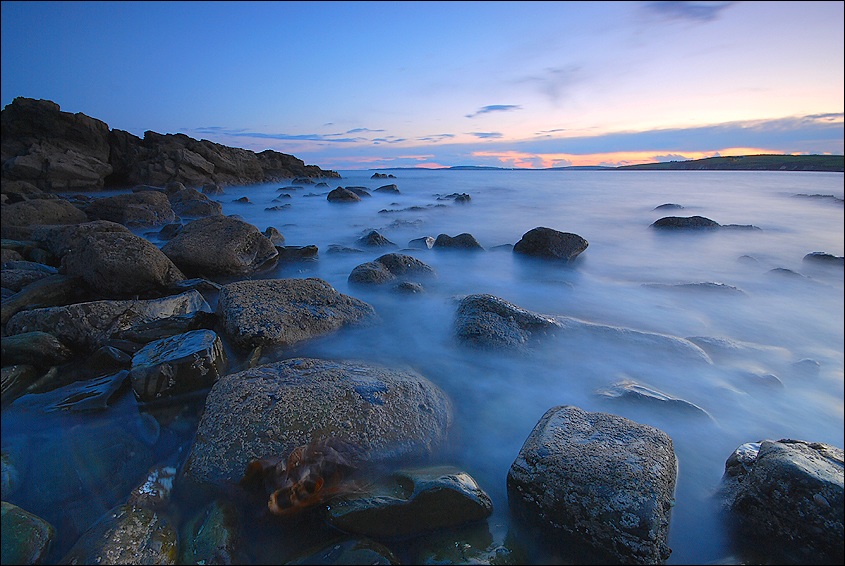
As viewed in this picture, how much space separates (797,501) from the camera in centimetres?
171

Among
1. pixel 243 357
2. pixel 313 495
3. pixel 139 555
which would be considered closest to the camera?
pixel 139 555

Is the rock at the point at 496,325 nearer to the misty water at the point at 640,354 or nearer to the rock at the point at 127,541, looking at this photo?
the misty water at the point at 640,354

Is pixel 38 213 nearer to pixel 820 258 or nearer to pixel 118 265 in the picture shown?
pixel 118 265

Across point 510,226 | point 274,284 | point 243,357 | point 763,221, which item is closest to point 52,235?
point 274,284

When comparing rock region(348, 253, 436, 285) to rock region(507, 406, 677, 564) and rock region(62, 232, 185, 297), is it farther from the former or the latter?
rock region(507, 406, 677, 564)

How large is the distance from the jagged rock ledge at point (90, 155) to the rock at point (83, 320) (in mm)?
18248

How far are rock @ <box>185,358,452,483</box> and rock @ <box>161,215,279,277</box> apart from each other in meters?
3.30

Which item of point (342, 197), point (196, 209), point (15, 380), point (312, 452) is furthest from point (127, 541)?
point (342, 197)

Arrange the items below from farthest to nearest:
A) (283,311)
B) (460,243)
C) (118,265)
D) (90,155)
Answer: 1. (90,155)
2. (460,243)
3. (118,265)
4. (283,311)

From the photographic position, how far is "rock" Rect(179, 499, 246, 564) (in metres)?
1.68

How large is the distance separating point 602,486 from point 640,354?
2.06m

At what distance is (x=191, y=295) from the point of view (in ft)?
13.3

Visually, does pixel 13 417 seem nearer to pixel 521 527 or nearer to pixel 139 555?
pixel 139 555

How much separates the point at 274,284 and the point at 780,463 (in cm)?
378
